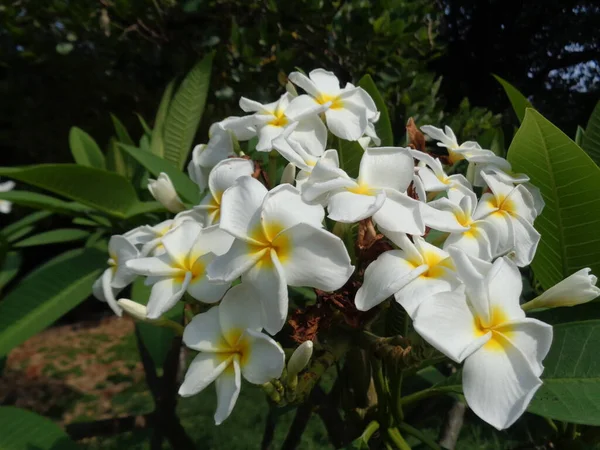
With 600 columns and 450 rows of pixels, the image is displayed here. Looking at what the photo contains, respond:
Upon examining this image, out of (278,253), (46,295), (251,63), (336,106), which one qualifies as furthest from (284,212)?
(251,63)

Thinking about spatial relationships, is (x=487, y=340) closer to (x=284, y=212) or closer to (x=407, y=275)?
(x=407, y=275)

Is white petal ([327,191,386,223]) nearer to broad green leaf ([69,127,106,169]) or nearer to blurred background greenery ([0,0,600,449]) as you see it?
blurred background greenery ([0,0,600,449])

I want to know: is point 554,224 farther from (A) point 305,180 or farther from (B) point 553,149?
(A) point 305,180

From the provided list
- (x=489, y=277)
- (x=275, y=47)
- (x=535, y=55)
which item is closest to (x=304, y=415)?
(x=489, y=277)

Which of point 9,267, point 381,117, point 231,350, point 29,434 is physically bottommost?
point 9,267

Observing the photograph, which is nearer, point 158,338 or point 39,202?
point 158,338

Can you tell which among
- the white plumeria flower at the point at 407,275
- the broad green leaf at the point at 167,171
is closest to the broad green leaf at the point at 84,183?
the broad green leaf at the point at 167,171

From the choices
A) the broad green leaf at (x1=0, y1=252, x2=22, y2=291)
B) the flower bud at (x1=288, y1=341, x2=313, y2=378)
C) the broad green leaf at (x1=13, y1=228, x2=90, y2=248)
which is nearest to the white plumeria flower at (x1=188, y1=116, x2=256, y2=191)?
the flower bud at (x1=288, y1=341, x2=313, y2=378)
